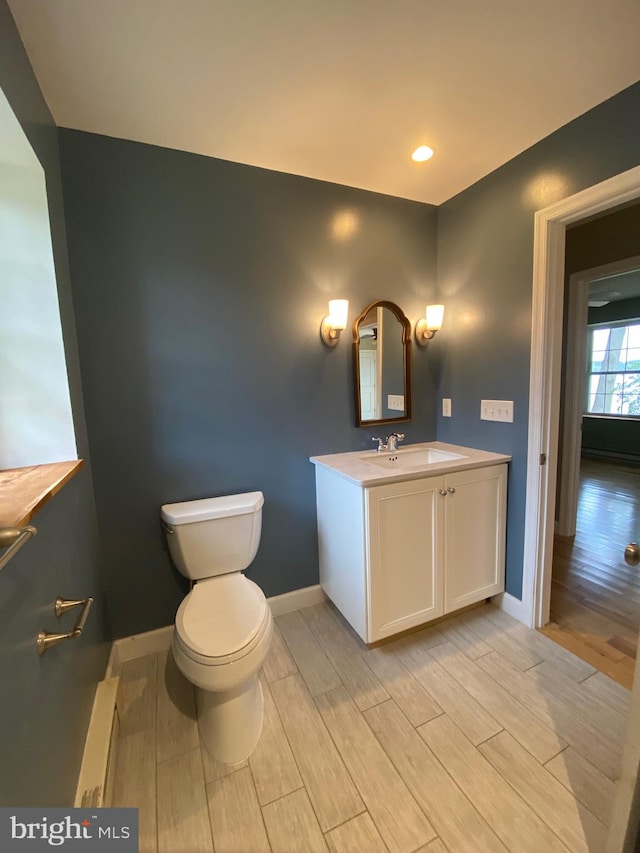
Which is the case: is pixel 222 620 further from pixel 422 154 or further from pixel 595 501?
pixel 595 501

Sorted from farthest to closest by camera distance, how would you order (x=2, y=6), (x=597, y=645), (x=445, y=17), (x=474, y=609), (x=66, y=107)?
(x=474, y=609)
(x=597, y=645)
(x=66, y=107)
(x=445, y=17)
(x=2, y=6)

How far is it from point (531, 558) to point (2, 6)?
2.84m

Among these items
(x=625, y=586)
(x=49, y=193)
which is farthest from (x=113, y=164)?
(x=625, y=586)

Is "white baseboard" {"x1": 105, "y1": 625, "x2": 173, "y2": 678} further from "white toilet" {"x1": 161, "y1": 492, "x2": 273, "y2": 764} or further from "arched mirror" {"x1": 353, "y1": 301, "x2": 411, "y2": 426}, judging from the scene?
"arched mirror" {"x1": 353, "y1": 301, "x2": 411, "y2": 426}

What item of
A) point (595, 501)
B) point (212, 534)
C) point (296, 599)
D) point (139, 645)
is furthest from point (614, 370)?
point (139, 645)

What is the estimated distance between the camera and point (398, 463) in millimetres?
2090

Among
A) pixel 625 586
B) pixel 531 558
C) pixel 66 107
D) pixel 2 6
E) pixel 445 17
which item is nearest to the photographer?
pixel 2 6

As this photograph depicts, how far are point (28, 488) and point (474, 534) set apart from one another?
1.92 meters

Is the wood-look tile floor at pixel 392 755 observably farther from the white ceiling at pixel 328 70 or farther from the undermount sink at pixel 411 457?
the white ceiling at pixel 328 70

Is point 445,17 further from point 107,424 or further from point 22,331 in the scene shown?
point 107,424

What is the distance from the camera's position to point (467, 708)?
1.44 metres

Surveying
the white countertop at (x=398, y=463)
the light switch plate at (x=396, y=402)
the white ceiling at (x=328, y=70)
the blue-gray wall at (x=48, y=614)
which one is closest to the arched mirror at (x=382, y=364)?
the light switch plate at (x=396, y=402)

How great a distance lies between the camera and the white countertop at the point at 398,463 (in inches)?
63.9

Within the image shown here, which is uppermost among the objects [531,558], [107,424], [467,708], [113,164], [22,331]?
[113,164]
